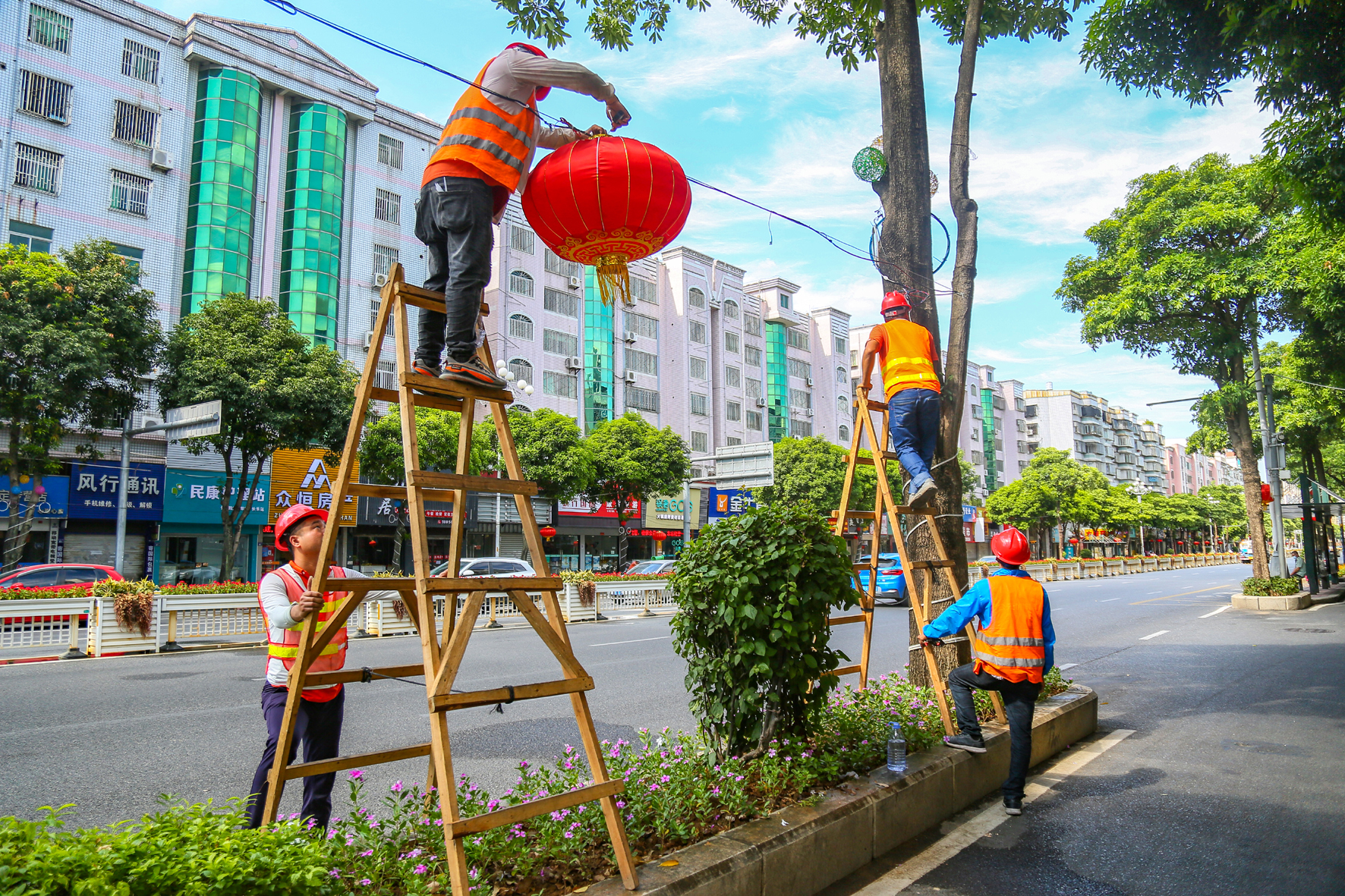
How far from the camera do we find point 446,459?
27.9m

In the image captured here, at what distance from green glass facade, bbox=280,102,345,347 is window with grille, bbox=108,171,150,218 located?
460cm

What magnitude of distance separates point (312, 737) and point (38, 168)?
29.7m

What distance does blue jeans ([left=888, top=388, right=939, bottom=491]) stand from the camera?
18.8 ft

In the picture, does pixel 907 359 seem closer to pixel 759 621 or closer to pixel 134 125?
pixel 759 621

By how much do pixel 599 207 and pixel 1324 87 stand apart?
6.85 m

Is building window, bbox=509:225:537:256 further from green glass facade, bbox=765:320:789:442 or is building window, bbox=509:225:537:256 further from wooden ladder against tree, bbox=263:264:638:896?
wooden ladder against tree, bbox=263:264:638:896

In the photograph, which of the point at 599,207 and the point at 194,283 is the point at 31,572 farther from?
the point at 599,207

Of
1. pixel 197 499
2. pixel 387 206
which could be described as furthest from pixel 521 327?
pixel 197 499

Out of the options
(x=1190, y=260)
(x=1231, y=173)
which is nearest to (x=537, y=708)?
(x=1190, y=260)

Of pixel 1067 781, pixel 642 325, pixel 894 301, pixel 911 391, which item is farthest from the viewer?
pixel 642 325

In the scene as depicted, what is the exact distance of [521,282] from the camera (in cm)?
3822

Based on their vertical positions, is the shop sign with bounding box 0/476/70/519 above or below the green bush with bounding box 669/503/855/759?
above

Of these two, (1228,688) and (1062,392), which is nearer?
(1228,688)

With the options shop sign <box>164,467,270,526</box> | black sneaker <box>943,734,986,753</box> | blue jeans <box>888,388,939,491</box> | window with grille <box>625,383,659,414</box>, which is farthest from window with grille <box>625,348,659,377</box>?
black sneaker <box>943,734,986,753</box>
